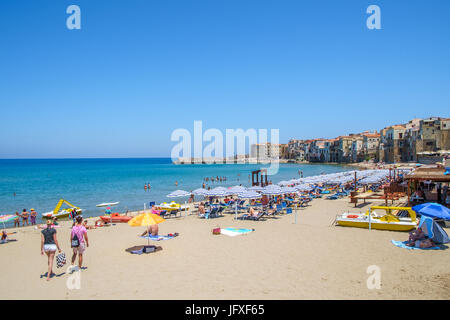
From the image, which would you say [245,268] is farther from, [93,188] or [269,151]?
[269,151]

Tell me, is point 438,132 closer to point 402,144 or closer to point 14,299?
point 402,144

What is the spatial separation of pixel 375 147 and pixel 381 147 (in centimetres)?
986

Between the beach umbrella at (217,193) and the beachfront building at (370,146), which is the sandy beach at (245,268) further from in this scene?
the beachfront building at (370,146)

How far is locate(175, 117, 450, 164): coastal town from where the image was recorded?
60531 millimetres

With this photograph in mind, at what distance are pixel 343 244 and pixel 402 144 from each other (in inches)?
2983

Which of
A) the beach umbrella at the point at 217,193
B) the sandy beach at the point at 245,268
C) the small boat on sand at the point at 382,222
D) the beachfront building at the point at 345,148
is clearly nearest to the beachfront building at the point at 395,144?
the beachfront building at the point at 345,148

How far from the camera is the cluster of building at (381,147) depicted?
6044 cm

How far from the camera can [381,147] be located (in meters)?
82.6

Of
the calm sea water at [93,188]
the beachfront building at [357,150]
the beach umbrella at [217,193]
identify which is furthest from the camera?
the beachfront building at [357,150]

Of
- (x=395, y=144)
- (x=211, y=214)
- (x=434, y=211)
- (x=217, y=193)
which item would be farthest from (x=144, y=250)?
(x=395, y=144)

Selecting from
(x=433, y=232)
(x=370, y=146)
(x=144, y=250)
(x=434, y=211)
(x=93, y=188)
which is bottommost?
(x=93, y=188)

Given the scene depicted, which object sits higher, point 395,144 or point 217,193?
point 395,144
